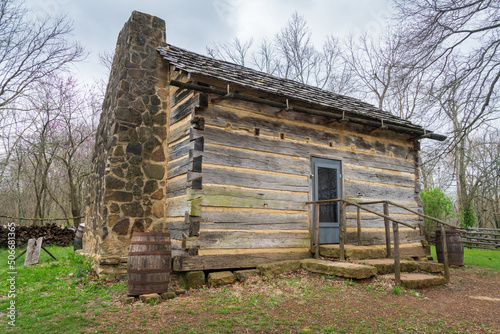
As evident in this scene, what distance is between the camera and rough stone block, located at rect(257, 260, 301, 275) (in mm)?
6359

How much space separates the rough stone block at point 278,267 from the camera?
6.36 metres

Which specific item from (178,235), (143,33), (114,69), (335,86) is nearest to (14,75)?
(114,69)

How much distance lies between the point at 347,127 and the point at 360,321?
545 centimetres

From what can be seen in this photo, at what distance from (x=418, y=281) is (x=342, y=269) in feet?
4.66

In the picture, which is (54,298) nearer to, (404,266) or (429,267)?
(404,266)

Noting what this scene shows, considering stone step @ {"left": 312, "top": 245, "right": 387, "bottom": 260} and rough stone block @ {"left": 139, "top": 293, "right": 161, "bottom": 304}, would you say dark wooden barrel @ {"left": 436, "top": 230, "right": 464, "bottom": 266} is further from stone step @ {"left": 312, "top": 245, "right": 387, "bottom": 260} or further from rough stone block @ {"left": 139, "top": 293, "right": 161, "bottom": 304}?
rough stone block @ {"left": 139, "top": 293, "right": 161, "bottom": 304}

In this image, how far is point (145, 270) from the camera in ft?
Answer: 16.8

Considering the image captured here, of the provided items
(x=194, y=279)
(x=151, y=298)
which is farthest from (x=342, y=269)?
(x=151, y=298)

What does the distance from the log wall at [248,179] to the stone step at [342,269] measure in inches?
29.5

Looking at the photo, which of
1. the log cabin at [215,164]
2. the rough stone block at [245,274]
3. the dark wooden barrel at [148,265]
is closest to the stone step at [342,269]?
the log cabin at [215,164]

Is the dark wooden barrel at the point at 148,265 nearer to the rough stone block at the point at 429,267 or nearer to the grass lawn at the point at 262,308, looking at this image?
the grass lawn at the point at 262,308

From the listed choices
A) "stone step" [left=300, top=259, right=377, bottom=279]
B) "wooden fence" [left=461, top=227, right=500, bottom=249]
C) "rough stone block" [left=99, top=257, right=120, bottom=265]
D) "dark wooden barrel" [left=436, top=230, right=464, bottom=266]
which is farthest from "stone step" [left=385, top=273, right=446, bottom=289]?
"wooden fence" [left=461, top=227, right=500, bottom=249]

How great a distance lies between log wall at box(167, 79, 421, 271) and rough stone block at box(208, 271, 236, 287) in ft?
0.59

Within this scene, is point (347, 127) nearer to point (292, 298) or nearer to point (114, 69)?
point (292, 298)
